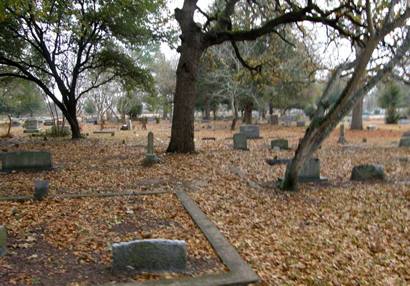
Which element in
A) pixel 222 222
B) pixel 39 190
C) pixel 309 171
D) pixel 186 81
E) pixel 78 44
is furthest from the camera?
pixel 78 44

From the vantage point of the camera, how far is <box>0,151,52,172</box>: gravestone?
1080cm

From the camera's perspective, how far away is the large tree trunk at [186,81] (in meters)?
13.8

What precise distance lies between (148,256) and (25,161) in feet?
26.0

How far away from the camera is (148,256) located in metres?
4.47

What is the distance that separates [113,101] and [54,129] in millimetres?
29240

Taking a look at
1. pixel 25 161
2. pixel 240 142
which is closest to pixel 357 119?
pixel 240 142

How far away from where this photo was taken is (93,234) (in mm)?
5742

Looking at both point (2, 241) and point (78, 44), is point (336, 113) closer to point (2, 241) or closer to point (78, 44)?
point (2, 241)

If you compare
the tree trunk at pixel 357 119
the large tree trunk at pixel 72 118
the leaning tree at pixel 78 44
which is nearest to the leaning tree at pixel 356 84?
the leaning tree at pixel 78 44

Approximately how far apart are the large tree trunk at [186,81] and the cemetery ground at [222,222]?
258 centimetres

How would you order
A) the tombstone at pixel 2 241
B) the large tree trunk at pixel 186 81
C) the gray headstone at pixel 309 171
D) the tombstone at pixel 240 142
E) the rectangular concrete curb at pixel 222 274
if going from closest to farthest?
the rectangular concrete curb at pixel 222 274 → the tombstone at pixel 2 241 → the gray headstone at pixel 309 171 → the large tree trunk at pixel 186 81 → the tombstone at pixel 240 142

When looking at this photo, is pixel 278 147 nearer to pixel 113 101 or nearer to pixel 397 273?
pixel 397 273

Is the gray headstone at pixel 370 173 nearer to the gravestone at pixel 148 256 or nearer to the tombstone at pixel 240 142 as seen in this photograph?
the tombstone at pixel 240 142

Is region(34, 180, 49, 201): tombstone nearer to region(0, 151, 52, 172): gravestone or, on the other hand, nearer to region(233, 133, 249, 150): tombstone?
region(0, 151, 52, 172): gravestone
